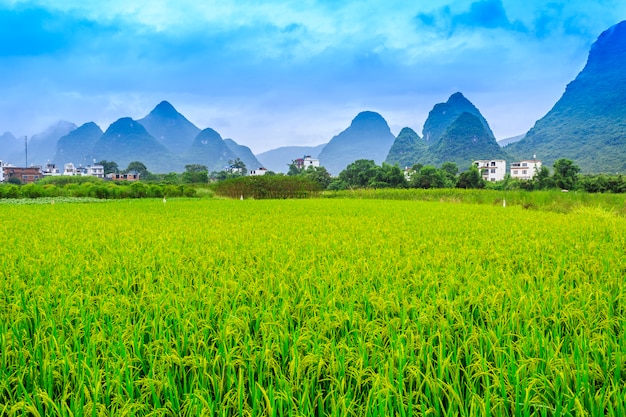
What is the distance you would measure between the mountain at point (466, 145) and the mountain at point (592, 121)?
6385 millimetres

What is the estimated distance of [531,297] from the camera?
2.74 metres

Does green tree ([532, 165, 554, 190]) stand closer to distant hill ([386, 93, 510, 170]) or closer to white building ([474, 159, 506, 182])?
white building ([474, 159, 506, 182])

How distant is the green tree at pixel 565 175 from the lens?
Answer: 40531 mm

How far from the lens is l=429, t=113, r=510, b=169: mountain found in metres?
109

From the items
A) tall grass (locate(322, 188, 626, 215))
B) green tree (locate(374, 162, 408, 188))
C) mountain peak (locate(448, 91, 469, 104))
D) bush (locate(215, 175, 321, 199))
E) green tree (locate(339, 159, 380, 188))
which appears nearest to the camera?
tall grass (locate(322, 188, 626, 215))

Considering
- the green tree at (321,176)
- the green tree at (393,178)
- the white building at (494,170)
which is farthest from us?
the white building at (494,170)

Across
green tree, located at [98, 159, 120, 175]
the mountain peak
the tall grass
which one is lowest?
the tall grass

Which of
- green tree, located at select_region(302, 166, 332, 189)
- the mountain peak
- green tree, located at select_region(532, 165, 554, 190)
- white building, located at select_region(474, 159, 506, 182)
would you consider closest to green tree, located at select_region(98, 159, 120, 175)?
green tree, located at select_region(302, 166, 332, 189)

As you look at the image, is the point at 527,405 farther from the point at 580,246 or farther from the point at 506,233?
the point at 506,233

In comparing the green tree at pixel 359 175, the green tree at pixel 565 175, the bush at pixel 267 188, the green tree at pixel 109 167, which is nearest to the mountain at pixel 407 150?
the green tree at pixel 359 175

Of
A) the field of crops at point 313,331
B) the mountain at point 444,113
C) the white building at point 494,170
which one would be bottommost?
the field of crops at point 313,331

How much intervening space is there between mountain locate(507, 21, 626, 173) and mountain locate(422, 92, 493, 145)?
4846cm

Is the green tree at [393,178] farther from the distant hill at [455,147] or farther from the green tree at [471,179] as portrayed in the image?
the distant hill at [455,147]

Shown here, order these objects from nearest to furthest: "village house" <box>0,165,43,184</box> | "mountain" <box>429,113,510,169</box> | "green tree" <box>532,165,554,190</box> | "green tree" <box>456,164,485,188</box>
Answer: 1. "green tree" <box>532,165,554,190</box>
2. "green tree" <box>456,164,485,188</box>
3. "village house" <box>0,165,43,184</box>
4. "mountain" <box>429,113,510,169</box>
